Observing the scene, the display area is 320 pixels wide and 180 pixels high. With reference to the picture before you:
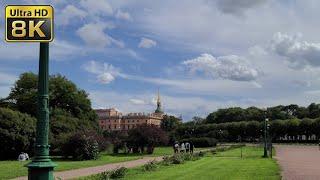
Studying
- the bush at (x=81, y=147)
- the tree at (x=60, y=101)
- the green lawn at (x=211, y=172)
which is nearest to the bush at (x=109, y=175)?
the green lawn at (x=211, y=172)

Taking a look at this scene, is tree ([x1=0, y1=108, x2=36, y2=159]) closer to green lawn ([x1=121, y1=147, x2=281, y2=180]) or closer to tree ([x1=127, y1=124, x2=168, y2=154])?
tree ([x1=127, y1=124, x2=168, y2=154])

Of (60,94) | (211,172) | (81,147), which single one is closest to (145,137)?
(81,147)

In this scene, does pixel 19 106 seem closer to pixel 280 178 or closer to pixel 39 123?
pixel 280 178

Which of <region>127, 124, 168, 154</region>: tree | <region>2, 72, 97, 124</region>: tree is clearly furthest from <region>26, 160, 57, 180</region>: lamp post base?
<region>2, 72, 97, 124</region>: tree

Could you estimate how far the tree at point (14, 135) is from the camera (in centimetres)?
5041

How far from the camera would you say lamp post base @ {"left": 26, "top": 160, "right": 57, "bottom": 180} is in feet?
30.3

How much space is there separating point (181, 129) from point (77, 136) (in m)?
104

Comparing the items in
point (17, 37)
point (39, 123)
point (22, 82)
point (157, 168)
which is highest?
point (22, 82)

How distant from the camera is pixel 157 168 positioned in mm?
30953

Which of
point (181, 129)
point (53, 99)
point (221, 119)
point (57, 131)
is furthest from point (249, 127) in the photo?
point (57, 131)

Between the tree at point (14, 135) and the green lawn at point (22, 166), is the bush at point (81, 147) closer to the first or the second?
the green lawn at point (22, 166)

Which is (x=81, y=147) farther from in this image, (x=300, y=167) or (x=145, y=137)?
(x=300, y=167)

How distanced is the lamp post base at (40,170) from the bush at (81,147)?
128 ft

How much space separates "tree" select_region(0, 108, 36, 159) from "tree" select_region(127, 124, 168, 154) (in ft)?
45.0
